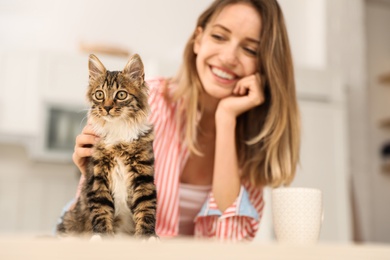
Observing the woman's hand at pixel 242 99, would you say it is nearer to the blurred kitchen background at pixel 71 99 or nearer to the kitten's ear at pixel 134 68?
the kitten's ear at pixel 134 68

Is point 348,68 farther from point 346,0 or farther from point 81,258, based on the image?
point 81,258

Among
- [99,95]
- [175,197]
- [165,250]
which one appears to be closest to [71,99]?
[175,197]

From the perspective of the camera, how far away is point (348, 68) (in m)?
2.89

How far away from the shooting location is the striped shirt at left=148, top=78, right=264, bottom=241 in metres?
0.54

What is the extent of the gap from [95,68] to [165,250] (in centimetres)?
20

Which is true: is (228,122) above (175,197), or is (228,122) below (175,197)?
above

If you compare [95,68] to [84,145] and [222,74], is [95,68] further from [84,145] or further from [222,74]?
[222,74]

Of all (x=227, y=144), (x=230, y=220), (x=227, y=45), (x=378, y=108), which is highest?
(x=378, y=108)

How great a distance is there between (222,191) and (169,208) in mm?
144

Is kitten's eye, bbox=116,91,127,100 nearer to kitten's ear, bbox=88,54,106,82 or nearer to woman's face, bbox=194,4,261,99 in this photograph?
kitten's ear, bbox=88,54,106,82

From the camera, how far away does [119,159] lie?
1.44 feet

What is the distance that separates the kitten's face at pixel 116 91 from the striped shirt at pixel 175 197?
0.05m

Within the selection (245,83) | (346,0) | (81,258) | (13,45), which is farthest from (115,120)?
(346,0)

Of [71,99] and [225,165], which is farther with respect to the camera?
[71,99]
